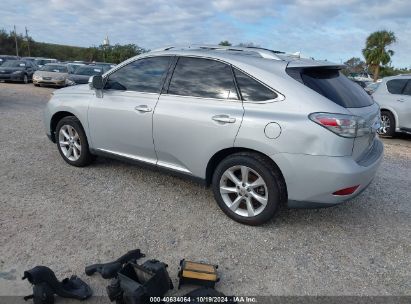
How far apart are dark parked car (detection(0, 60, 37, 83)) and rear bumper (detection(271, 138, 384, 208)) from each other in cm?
2155

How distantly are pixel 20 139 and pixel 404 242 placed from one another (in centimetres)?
645

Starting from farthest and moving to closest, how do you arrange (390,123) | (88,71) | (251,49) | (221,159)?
(88,71) < (390,123) < (251,49) < (221,159)

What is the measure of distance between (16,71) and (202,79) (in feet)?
67.7

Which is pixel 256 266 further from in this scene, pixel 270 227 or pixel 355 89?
pixel 355 89

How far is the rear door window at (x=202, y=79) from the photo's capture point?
3.90 meters

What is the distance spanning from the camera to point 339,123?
3350 millimetres

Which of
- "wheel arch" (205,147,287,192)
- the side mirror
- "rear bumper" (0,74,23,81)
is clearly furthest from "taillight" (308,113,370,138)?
"rear bumper" (0,74,23,81)

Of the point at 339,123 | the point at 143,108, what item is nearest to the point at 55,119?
the point at 143,108

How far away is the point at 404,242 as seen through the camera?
3766 mm

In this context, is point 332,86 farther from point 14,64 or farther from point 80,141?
point 14,64

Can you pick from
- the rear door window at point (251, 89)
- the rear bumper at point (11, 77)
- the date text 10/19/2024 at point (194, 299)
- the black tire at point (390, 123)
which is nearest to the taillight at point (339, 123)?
the rear door window at point (251, 89)

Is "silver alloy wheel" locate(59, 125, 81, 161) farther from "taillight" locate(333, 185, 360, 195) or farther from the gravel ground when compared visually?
"taillight" locate(333, 185, 360, 195)

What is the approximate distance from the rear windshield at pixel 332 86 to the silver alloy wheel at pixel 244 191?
1.01 m

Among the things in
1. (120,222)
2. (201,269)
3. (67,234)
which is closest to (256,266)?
(201,269)
